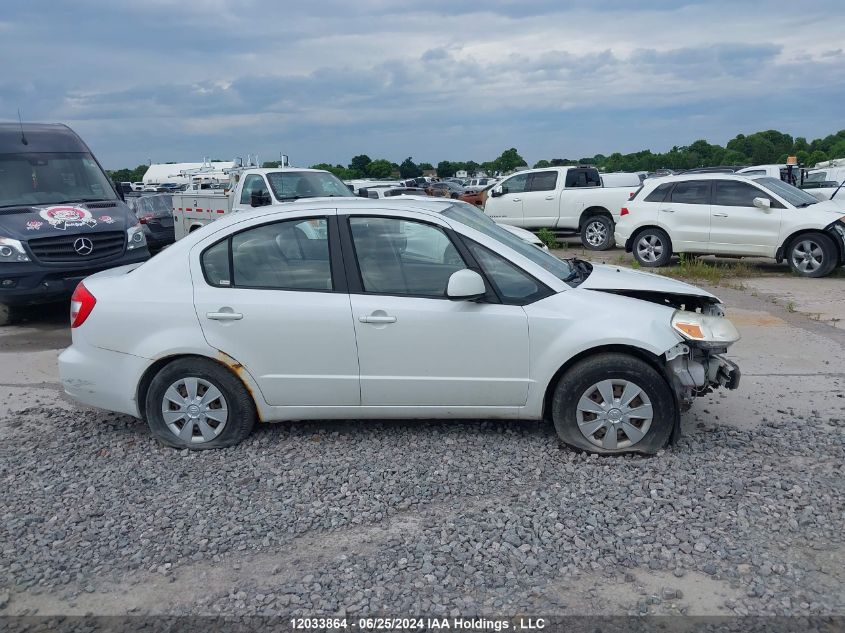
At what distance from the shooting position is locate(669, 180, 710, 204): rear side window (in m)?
13.3

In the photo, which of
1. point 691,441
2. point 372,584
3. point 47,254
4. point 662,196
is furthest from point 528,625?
point 662,196

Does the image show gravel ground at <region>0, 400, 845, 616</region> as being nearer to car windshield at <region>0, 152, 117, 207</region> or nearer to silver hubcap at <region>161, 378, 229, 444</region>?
silver hubcap at <region>161, 378, 229, 444</region>

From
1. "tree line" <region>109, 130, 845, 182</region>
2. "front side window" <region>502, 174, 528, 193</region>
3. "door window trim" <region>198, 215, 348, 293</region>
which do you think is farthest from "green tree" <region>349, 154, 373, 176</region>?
"door window trim" <region>198, 215, 348, 293</region>

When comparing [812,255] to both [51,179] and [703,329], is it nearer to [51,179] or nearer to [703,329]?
[703,329]

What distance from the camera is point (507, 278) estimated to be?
5.04 m

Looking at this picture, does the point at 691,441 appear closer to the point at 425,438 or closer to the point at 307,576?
the point at 425,438

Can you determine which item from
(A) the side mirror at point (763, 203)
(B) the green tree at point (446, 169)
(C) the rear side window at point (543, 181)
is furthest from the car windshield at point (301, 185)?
(B) the green tree at point (446, 169)

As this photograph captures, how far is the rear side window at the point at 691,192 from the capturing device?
43.8ft

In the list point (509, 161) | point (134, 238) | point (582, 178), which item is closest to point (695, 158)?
point (509, 161)

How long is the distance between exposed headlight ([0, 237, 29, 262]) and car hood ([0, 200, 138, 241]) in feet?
0.23

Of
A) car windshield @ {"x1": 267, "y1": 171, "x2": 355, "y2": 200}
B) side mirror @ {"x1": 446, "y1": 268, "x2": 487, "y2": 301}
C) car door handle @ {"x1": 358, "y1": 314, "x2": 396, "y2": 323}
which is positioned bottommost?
car door handle @ {"x1": 358, "y1": 314, "x2": 396, "y2": 323}

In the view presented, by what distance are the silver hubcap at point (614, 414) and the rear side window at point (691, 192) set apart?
31.2 feet

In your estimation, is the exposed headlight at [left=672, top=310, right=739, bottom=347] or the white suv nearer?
the exposed headlight at [left=672, top=310, right=739, bottom=347]

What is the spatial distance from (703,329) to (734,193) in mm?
9082
